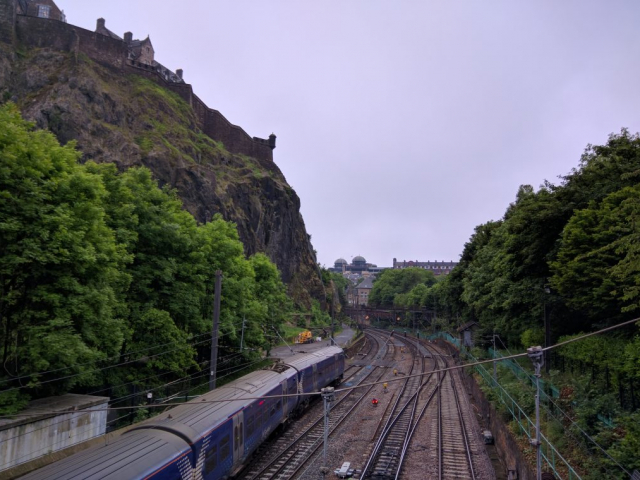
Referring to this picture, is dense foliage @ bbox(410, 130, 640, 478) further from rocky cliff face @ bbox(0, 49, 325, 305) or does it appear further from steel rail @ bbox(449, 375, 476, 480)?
rocky cliff face @ bbox(0, 49, 325, 305)

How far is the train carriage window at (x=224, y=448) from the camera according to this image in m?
13.4

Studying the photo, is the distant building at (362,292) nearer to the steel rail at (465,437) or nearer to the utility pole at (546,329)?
the steel rail at (465,437)

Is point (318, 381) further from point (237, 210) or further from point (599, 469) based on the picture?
point (237, 210)

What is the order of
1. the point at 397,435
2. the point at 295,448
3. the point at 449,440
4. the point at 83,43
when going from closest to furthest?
the point at 295,448, the point at 449,440, the point at 397,435, the point at 83,43

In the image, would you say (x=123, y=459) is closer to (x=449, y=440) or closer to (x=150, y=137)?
(x=449, y=440)

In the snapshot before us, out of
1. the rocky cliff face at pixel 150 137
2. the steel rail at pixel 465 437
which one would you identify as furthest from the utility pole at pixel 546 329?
the rocky cliff face at pixel 150 137

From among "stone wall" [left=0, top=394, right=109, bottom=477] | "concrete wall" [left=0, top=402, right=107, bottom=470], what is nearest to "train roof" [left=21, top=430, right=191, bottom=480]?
"stone wall" [left=0, top=394, right=109, bottom=477]

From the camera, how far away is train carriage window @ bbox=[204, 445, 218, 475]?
12.4m

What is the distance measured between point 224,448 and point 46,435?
635 centimetres

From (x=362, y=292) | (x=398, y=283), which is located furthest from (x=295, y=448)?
(x=362, y=292)

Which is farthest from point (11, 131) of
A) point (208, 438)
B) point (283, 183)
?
point (283, 183)

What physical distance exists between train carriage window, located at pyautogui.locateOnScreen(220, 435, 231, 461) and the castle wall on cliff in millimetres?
53573

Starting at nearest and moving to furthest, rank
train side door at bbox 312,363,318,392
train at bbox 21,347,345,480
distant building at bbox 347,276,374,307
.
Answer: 1. train at bbox 21,347,345,480
2. train side door at bbox 312,363,318,392
3. distant building at bbox 347,276,374,307

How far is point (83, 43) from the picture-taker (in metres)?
53.1
